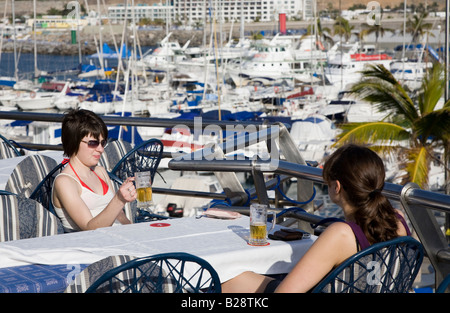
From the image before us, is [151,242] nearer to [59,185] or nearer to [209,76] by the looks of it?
[59,185]

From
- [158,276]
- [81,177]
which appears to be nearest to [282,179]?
[81,177]

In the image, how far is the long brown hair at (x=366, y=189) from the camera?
2410mm

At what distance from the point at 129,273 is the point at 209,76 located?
49.6 metres

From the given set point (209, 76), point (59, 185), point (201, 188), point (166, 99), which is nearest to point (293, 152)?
point (59, 185)

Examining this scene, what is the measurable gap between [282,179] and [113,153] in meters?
1.22

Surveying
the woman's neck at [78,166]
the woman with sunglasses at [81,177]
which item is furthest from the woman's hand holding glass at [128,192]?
the woman's neck at [78,166]

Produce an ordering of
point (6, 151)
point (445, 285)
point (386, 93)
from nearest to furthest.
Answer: point (445, 285), point (6, 151), point (386, 93)

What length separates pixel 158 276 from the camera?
2.03 meters

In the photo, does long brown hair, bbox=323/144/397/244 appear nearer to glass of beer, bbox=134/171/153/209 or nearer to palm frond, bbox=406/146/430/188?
glass of beer, bbox=134/171/153/209

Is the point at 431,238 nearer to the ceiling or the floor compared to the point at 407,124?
nearer to the ceiling

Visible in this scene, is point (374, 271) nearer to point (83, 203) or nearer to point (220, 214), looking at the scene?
point (220, 214)

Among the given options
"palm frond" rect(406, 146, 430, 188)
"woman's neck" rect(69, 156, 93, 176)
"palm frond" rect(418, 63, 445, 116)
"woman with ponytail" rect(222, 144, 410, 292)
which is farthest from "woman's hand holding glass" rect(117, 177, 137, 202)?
"palm frond" rect(418, 63, 445, 116)

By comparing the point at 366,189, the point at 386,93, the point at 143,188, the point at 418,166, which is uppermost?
the point at 366,189

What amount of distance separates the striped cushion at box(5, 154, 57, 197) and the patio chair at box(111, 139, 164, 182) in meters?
0.57
